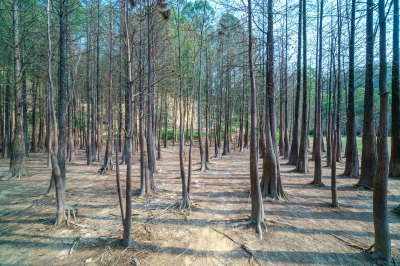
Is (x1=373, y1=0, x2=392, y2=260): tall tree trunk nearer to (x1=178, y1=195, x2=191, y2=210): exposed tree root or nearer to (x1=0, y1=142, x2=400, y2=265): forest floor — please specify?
(x1=0, y1=142, x2=400, y2=265): forest floor

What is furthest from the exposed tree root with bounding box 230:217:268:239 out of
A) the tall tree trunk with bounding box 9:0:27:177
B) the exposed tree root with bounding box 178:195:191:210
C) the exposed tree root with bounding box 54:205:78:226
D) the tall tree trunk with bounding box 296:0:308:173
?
the tall tree trunk with bounding box 9:0:27:177

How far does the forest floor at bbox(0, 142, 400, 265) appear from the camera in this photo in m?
4.20

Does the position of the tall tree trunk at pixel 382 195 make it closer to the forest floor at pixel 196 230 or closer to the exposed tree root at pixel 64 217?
the forest floor at pixel 196 230

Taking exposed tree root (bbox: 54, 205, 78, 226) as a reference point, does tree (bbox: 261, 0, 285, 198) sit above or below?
above

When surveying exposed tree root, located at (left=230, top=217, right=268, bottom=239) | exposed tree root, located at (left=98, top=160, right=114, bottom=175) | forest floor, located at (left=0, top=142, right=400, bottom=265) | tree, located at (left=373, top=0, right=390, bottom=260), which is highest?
tree, located at (left=373, top=0, right=390, bottom=260)

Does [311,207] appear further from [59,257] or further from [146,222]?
[59,257]

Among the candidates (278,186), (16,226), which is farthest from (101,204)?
(278,186)

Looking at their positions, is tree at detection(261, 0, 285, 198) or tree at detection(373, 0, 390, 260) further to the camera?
tree at detection(261, 0, 285, 198)

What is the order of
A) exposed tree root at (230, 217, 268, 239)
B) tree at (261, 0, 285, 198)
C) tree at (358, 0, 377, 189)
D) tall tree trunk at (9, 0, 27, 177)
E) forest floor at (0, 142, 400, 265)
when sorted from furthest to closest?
1. tall tree trunk at (9, 0, 27, 177)
2. tree at (358, 0, 377, 189)
3. tree at (261, 0, 285, 198)
4. exposed tree root at (230, 217, 268, 239)
5. forest floor at (0, 142, 400, 265)

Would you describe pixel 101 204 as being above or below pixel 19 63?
below

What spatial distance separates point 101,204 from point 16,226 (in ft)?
7.74

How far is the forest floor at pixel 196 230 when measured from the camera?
420 centimetres

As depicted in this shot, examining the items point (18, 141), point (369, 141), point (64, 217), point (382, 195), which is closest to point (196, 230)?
Answer: point (64, 217)

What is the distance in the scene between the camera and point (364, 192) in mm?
8062
